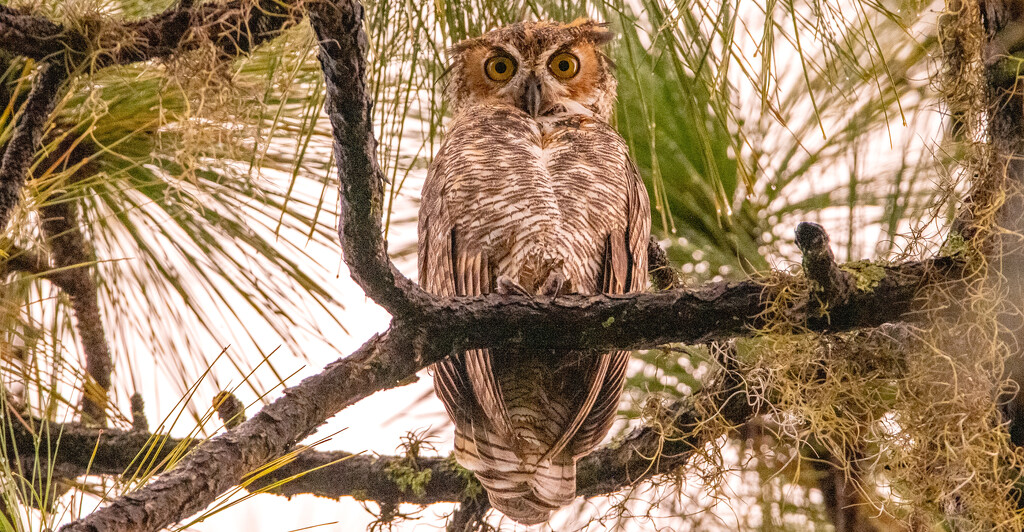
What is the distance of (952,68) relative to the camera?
1087mm

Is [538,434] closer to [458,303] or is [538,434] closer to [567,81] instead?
[458,303]

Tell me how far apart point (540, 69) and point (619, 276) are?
0.41m

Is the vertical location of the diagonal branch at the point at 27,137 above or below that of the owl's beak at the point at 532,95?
below

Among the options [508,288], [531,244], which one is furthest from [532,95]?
[508,288]

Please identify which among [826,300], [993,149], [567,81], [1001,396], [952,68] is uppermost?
[567,81]

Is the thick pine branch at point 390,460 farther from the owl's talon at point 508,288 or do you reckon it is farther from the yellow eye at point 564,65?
the yellow eye at point 564,65

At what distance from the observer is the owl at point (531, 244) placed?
1244 mm

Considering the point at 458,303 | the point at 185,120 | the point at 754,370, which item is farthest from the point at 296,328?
the point at 754,370

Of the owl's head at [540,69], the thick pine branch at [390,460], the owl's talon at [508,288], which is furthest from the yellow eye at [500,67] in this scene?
the thick pine branch at [390,460]

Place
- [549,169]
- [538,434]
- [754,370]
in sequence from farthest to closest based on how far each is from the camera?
[549,169] → [538,434] → [754,370]

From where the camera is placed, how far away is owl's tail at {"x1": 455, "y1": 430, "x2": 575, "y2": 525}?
123cm

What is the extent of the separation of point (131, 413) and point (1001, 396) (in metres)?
1.29

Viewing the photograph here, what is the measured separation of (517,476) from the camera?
124cm

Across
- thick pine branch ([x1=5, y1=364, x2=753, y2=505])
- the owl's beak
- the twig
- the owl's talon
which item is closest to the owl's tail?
thick pine branch ([x1=5, y1=364, x2=753, y2=505])
